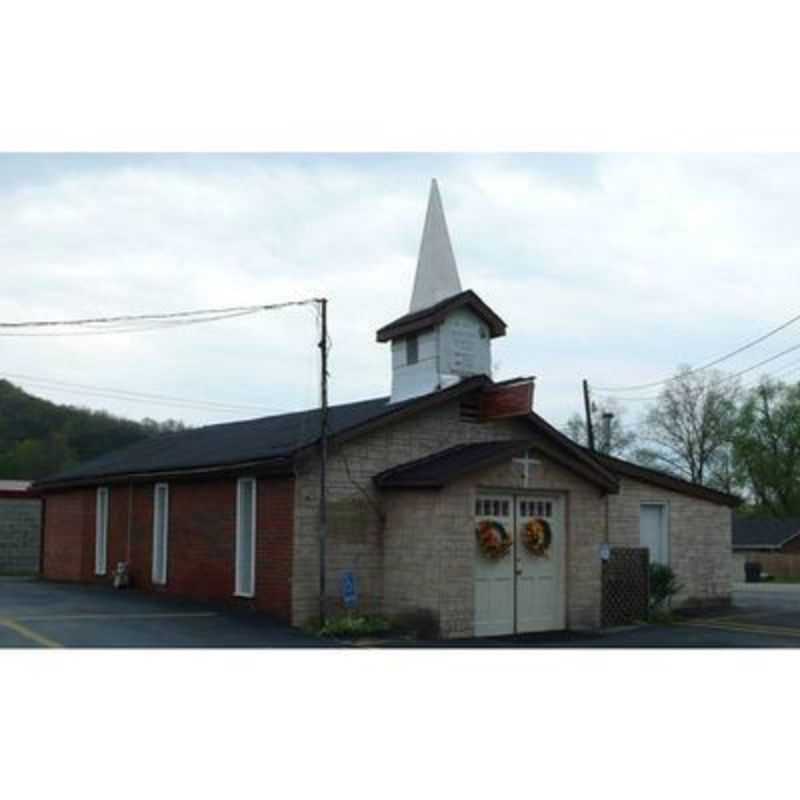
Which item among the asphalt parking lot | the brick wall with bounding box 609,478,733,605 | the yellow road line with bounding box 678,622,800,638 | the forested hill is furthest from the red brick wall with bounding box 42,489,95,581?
the forested hill

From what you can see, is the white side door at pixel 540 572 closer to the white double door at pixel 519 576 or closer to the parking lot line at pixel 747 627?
the white double door at pixel 519 576

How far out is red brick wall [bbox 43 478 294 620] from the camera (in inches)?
632

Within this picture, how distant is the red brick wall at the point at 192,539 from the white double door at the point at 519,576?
10.3 feet

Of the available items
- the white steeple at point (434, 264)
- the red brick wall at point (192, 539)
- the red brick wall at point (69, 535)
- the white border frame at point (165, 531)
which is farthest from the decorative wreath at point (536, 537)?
the red brick wall at point (69, 535)

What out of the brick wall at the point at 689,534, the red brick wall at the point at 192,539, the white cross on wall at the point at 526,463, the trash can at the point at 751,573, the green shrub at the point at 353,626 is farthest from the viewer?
the trash can at the point at 751,573

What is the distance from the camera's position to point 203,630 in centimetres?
1483

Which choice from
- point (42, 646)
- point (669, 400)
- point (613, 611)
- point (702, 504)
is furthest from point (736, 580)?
point (42, 646)

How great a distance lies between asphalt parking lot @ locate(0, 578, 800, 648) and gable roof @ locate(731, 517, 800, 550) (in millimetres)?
41036

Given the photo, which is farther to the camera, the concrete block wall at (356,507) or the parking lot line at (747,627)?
the parking lot line at (747,627)

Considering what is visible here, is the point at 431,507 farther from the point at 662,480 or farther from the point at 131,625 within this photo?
the point at 662,480

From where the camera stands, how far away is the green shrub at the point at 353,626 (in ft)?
49.8

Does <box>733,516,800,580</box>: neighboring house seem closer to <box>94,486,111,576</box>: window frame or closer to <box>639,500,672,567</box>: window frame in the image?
<box>639,500,672,567</box>: window frame

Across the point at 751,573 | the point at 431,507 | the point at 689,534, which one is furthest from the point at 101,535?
the point at 751,573

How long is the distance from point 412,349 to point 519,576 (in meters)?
4.76
